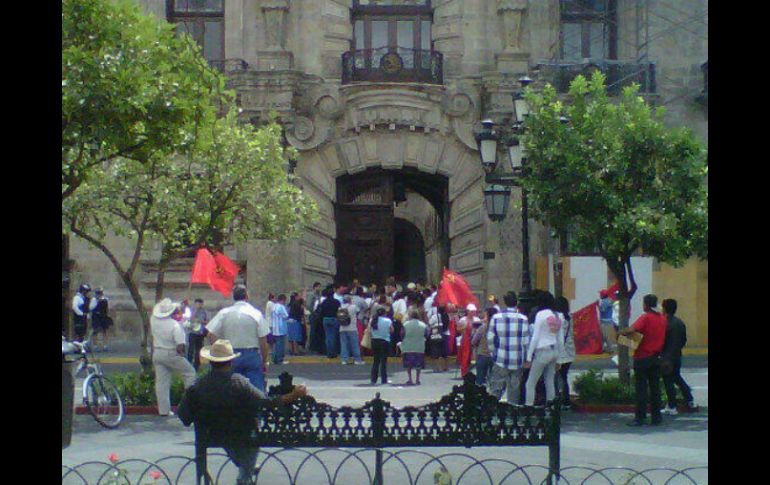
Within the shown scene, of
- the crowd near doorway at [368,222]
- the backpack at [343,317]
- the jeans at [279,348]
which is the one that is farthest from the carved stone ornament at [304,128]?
the backpack at [343,317]

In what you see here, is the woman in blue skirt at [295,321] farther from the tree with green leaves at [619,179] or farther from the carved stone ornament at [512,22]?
the tree with green leaves at [619,179]

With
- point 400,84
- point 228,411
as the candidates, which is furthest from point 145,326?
point 400,84

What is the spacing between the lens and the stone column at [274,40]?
1164 inches

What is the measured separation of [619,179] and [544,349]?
9.96ft

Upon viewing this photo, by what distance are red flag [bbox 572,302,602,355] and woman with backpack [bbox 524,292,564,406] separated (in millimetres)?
9978

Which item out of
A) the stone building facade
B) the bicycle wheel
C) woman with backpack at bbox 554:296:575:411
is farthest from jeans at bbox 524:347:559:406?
the stone building facade

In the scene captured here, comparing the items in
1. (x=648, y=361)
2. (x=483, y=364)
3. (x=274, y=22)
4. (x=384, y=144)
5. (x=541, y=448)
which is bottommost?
(x=541, y=448)

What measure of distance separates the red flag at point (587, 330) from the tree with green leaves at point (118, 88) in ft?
46.9

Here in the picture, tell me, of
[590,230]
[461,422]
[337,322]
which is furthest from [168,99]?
[337,322]

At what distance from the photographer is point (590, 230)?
1812cm

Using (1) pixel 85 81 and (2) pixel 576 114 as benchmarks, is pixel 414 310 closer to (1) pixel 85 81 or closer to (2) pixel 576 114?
(2) pixel 576 114

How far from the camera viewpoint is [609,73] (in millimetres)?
30234

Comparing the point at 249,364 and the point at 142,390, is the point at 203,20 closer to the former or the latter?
the point at 142,390
